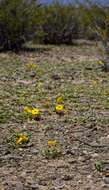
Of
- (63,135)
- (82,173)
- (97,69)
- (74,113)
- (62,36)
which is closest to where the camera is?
(82,173)

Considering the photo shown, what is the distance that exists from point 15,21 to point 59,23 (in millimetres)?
3937

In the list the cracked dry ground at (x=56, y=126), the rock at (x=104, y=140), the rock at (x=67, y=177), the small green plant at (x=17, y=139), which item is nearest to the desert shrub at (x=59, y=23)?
the cracked dry ground at (x=56, y=126)

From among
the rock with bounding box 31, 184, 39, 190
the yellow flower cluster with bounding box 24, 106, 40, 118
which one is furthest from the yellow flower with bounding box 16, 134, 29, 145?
the rock with bounding box 31, 184, 39, 190

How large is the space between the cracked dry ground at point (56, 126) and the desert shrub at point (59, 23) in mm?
7063

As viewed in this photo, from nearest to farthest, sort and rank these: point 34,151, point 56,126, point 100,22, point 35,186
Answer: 1. point 35,186
2. point 34,151
3. point 56,126
4. point 100,22

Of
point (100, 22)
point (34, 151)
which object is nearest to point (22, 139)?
point (34, 151)

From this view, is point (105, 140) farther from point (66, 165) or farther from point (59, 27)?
point (59, 27)

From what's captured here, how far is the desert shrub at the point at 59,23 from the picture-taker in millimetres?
18875

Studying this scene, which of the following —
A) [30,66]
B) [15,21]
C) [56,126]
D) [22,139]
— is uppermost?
[22,139]

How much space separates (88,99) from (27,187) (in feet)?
12.0

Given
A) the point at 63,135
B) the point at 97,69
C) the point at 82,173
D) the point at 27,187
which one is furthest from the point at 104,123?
the point at 97,69

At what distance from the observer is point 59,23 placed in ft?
63.5

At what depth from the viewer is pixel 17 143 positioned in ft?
18.6

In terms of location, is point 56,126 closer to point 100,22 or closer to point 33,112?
point 33,112
